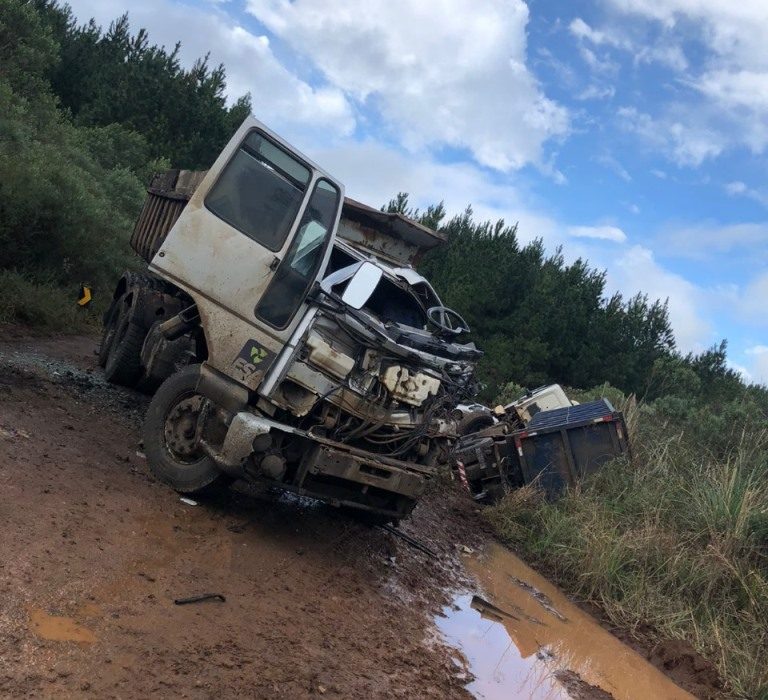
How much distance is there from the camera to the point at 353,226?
7.96 meters

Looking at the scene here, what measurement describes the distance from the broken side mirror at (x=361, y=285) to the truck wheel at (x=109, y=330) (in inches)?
157

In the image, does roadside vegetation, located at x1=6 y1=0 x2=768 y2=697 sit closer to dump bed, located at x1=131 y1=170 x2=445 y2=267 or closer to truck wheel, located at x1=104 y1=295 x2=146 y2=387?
dump bed, located at x1=131 y1=170 x2=445 y2=267

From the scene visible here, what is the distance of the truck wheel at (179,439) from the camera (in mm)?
5637

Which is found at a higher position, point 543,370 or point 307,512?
point 543,370

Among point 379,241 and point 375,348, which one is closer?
point 375,348

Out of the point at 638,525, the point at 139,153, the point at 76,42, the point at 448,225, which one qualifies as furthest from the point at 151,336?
the point at 76,42

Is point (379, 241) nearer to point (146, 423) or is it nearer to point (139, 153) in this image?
point (146, 423)

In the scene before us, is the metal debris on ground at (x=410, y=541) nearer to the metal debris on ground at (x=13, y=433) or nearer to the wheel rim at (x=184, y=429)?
the wheel rim at (x=184, y=429)

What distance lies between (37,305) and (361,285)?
6760 mm

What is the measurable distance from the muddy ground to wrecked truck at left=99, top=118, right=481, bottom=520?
1.58ft

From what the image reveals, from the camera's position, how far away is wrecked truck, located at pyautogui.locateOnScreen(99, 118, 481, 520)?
5430mm

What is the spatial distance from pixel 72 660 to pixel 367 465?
270 cm

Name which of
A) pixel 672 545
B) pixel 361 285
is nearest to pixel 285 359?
pixel 361 285

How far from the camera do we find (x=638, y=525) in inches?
328
